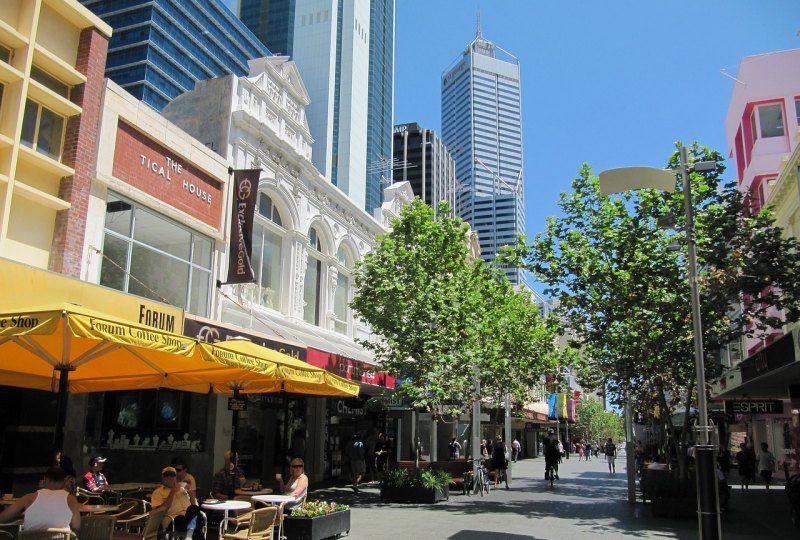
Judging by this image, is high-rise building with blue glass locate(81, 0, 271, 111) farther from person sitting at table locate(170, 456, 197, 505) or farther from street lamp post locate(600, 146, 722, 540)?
street lamp post locate(600, 146, 722, 540)

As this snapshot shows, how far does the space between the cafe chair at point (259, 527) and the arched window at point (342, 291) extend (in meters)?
14.8

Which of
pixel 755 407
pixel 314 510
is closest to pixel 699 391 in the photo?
pixel 314 510

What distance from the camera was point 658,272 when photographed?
50.5 ft

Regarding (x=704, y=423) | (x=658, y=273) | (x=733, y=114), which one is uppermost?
(x=733, y=114)

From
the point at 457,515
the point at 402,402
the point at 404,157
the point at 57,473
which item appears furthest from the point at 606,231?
the point at 404,157

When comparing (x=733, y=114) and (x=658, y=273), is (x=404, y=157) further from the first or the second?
(x=658, y=273)

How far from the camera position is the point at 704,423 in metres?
8.78

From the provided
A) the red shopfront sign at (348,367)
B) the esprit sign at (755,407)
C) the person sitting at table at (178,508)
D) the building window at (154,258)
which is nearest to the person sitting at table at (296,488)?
the person sitting at table at (178,508)

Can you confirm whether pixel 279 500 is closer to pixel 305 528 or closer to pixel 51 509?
pixel 305 528

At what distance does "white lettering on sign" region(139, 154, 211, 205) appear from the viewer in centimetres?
1448

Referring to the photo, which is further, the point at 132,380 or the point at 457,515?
the point at 457,515

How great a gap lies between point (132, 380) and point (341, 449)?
14.3 metres

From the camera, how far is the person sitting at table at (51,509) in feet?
21.1

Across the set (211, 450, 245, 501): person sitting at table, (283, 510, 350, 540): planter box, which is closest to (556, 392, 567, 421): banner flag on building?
(211, 450, 245, 501): person sitting at table
